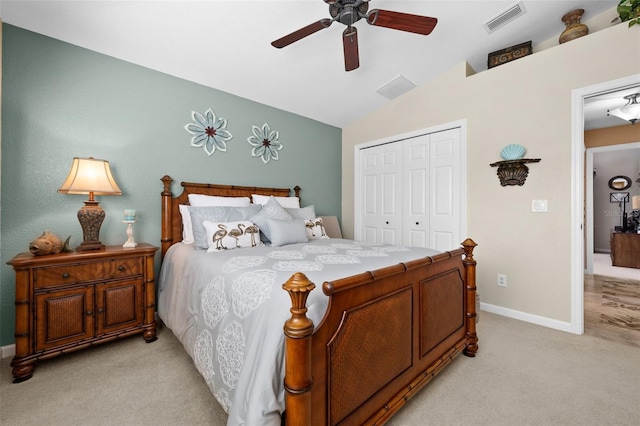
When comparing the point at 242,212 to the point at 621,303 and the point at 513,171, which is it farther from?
the point at 621,303

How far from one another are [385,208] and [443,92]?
1638 mm

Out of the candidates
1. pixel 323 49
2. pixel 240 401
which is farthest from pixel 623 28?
pixel 240 401

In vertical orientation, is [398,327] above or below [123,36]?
below

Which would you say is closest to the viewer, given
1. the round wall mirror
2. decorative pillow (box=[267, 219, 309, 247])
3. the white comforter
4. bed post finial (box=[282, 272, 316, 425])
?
bed post finial (box=[282, 272, 316, 425])

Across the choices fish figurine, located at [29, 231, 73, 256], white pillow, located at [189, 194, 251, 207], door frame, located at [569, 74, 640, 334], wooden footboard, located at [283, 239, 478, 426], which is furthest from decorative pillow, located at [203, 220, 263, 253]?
door frame, located at [569, 74, 640, 334]

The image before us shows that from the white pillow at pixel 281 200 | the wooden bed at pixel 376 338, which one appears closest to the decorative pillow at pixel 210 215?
the white pillow at pixel 281 200

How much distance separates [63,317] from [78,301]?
120 mm

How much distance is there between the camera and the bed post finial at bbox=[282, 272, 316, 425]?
913mm

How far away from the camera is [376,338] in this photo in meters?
1.29

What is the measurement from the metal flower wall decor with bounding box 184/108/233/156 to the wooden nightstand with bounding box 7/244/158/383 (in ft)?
4.23

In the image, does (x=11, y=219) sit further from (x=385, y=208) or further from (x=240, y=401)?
(x=385, y=208)

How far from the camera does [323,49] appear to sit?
271 centimetres

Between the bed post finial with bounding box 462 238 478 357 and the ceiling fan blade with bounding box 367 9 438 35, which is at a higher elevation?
the ceiling fan blade with bounding box 367 9 438 35

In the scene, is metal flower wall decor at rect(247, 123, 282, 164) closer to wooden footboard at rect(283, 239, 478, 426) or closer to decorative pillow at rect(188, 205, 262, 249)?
decorative pillow at rect(188, 205, 262, 249)
